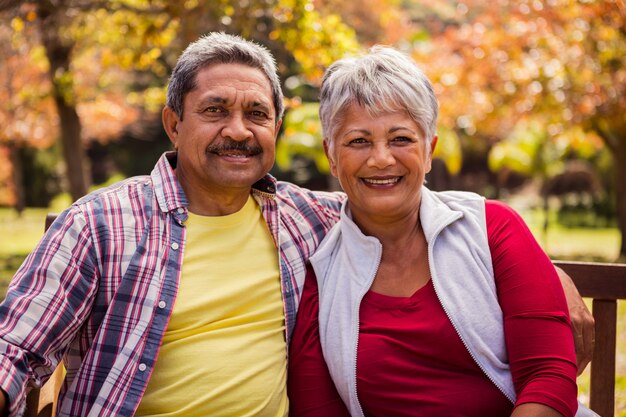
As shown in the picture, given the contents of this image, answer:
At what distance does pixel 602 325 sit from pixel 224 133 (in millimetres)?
1825

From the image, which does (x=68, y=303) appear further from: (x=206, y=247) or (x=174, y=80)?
(x=174, y=80)

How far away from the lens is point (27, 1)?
5.39m

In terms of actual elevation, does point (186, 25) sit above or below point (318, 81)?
above

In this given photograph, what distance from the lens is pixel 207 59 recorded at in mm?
2688

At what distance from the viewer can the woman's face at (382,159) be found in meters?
2.53

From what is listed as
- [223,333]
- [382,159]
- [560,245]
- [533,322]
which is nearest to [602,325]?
[533,322]

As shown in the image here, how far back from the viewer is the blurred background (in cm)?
568

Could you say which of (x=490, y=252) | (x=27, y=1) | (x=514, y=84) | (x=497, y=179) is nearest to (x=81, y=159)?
(x=27, y=1)

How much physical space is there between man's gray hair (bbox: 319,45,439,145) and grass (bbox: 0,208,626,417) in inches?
95.3

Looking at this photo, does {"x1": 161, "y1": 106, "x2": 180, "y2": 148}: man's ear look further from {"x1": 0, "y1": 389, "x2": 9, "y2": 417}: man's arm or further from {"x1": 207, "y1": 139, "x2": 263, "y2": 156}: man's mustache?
{"x1": 0, "y1": 389, "x2": 9, "y2": 417}: man's arm

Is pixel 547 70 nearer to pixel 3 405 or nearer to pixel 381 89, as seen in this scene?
pixel 381 89

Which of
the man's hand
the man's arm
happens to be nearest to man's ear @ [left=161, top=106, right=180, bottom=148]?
the man's arm

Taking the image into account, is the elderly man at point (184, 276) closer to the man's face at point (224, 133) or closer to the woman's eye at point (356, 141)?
the man's face at point (224, 133)

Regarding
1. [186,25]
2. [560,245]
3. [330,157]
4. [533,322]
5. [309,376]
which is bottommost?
[560,245]
